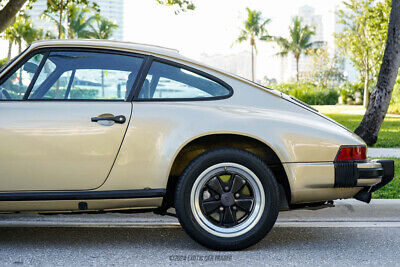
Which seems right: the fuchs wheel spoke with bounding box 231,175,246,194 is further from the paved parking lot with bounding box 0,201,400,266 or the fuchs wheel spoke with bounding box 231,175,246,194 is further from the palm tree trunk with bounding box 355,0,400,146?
the palm tree trunk with bounding box 355,0,400,146

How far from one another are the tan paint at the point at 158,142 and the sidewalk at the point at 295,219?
1.10m

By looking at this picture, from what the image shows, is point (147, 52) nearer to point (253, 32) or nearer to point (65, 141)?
point (65, 141)

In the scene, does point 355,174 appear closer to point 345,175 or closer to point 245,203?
point 345,175

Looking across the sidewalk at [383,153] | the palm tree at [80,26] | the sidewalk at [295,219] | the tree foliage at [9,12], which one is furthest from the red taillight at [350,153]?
the palm tree at [80,26]

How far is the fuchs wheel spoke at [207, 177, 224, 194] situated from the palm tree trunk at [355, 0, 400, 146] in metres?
8.39

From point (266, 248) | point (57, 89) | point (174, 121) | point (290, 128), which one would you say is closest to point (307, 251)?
point (266, 248)

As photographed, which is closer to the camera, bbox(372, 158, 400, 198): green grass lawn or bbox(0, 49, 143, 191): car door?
bbox(0, 49, 143, 191): car door

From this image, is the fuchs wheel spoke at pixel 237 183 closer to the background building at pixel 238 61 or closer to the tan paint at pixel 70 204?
the tan paint at pixel 70 204

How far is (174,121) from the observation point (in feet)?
12.9

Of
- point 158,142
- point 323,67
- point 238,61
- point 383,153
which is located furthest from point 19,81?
point 238,61

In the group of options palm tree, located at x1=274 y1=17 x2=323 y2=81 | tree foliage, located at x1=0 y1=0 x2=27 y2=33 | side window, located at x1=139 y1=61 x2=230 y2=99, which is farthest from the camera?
palm tree, located at x1=274 y1=17 x2=323 y2=81

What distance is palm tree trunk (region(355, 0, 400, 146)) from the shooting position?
11195 mm

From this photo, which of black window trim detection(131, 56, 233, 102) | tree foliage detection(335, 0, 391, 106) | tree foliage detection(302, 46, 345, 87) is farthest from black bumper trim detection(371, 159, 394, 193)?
tree foliage detection(302, 46, 345, 87)

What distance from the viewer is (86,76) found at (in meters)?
4.07
